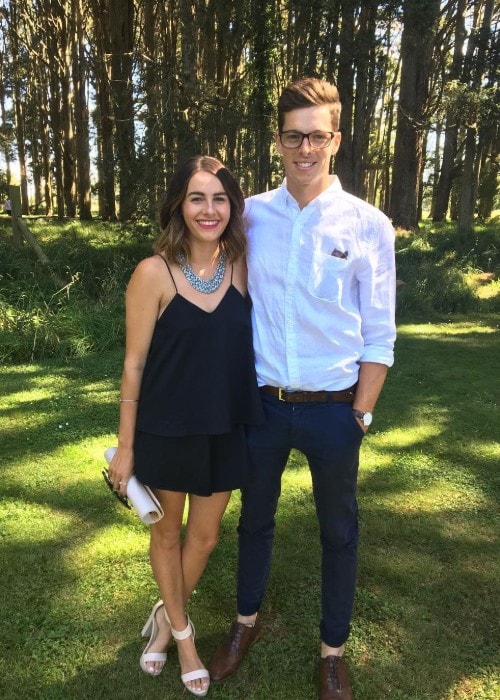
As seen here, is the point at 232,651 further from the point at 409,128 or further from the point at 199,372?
the point at 409,128

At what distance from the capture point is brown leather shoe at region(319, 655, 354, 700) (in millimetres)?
2145

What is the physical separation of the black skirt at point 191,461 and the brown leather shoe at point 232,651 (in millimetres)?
787

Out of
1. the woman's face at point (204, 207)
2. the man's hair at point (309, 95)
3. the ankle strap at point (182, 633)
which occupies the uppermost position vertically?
the man's hair at point (309, 95)

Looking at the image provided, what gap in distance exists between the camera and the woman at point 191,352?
187cm

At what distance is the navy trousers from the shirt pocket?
39 cm

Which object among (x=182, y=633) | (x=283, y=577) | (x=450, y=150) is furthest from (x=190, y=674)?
(x=450, y=150)

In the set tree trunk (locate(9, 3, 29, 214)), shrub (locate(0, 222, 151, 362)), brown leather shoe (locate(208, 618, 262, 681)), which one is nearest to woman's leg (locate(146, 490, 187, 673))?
brown leather shoe (locate(208, 618, 262, 681))

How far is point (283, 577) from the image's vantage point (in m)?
2.86

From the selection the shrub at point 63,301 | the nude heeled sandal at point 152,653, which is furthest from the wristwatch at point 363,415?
the shrub at point 63,301

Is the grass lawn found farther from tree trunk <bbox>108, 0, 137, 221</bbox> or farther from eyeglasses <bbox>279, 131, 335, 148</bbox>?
tree trunk <bbox>108, 0, 137, 221</bbox>

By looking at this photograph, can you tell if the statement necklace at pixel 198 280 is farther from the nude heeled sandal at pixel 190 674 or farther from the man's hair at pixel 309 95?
the nude heeled sandal at pixel 190 674

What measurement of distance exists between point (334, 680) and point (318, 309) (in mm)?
1464

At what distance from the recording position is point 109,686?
2.19m

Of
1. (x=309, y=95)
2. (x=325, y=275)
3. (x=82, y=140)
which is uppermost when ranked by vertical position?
(x=82, y=140)
